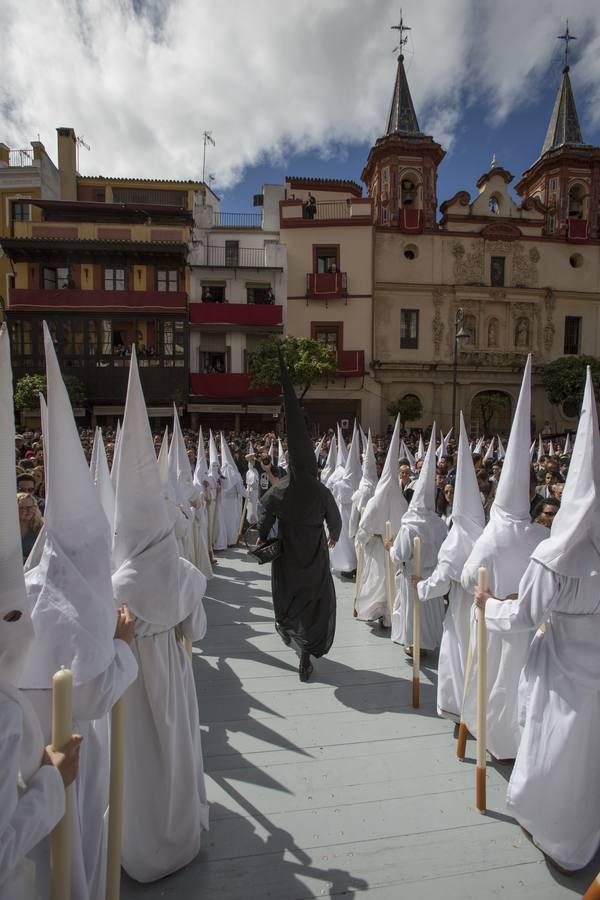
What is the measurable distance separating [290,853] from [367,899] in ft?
1.45

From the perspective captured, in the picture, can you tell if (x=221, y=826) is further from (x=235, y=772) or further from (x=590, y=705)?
(x=590, y=705)

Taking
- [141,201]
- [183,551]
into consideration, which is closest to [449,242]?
[141,201]

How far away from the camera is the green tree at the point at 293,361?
2286 cm

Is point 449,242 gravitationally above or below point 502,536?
above

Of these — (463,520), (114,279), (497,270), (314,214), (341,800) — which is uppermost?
(314,214)

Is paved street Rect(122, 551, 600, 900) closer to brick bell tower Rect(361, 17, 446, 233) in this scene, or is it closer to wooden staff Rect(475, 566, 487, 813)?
wooden staff Rect(475, 566, 487, 813)

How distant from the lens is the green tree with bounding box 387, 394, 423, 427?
2464 cm

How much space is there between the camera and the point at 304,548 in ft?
15.2

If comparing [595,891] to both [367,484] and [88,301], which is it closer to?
[367,484]

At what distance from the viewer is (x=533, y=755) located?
2.61m

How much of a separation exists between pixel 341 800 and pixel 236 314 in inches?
965

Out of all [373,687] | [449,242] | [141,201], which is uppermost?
[141,201]

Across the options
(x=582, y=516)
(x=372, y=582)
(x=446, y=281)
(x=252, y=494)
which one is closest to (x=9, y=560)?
(x=582, y=516)

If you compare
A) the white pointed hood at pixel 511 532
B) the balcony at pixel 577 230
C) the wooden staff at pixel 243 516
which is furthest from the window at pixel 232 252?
the white pointed hood at pixel 511 532
